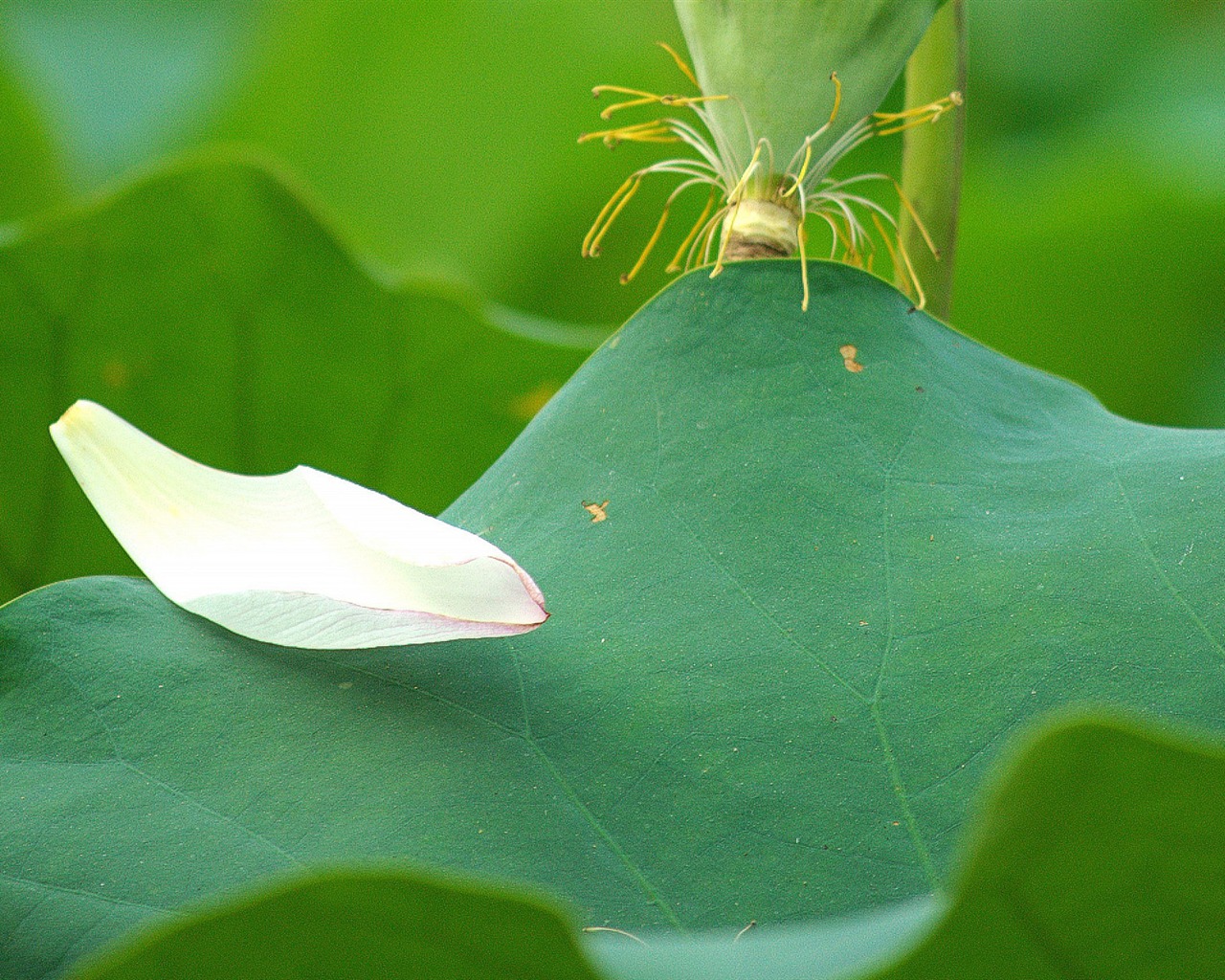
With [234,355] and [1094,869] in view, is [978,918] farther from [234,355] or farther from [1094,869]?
[234,355]

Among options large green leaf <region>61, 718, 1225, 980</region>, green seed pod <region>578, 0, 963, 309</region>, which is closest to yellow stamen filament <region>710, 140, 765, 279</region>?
green seed pod <region>578, 0, 963, 309</region>

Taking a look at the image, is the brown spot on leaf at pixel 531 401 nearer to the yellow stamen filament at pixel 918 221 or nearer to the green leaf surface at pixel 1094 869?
the yellow stamen filament at pixel 918 221

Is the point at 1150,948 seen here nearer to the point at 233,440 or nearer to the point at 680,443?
the point at 680,443

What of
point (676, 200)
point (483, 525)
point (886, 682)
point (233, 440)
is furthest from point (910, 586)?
point (676, 200)

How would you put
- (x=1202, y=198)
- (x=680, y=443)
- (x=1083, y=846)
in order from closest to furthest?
(x=1083, y=846)
(x=680, y=443)
(x=1202, y=198)

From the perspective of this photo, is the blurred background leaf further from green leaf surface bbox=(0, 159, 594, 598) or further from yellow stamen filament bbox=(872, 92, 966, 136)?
yellow stamen filament bbox=(872, 92, 966, 136)

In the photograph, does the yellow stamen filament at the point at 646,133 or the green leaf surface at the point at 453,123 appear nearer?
the yellow stamen filament at the point at 646,133

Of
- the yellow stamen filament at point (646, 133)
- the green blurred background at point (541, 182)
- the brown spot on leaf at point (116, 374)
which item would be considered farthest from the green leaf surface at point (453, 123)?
the yellow stamen filament at point (646, 133)
